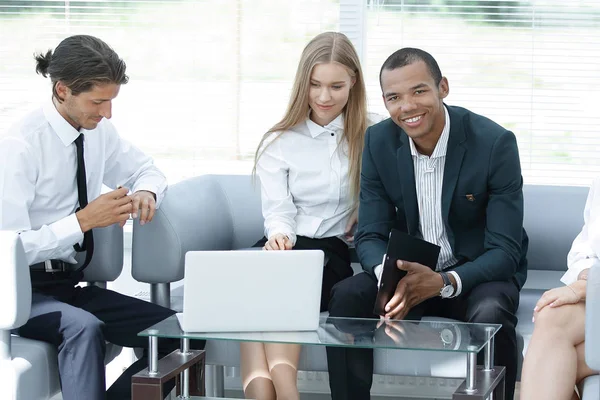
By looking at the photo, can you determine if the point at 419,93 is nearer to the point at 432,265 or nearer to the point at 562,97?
the point at 432,265

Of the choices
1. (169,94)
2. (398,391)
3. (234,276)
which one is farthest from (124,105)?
(234,276)

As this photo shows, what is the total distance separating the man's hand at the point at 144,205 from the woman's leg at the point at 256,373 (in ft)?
1.74

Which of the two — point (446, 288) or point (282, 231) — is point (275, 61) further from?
point (446, 288)

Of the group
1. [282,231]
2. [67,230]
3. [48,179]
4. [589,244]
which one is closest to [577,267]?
[589,244]

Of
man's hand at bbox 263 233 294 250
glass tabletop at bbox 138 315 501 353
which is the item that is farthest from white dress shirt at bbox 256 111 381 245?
glass tabletop at bbox 138 315 501 353

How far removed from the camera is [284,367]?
8.84 ft

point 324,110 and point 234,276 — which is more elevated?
point 324,110

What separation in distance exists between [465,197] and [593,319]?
2.55ft

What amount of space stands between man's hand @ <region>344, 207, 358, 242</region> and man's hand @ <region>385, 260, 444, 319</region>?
53 cm

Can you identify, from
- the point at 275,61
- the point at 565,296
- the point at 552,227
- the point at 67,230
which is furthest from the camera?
the point at 275,61

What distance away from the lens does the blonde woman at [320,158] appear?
323cm

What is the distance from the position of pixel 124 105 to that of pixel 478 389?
2471 millimetres

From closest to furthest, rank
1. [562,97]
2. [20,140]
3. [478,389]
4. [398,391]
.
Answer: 1. [478,389]
2. [20,140]
3. [398,391]
4. [562,97]

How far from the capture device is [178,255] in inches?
125
